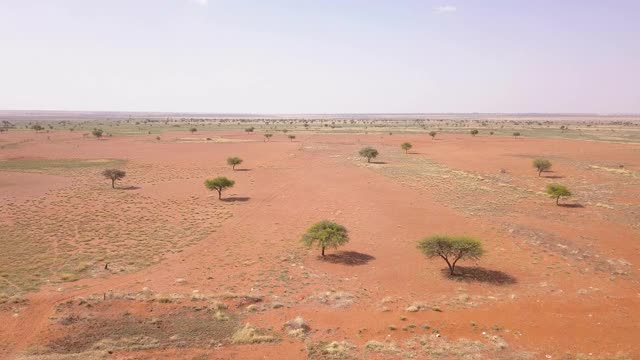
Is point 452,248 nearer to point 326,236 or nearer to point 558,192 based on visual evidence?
point 326,236

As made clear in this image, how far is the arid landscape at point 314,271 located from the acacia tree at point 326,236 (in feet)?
2.32

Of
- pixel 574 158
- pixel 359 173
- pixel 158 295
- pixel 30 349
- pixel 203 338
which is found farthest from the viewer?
pixel 574 158

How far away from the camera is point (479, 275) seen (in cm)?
1994

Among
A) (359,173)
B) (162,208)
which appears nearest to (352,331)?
(162,208)

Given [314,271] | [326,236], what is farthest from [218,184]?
[314,271]

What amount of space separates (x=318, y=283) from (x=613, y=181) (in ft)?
127

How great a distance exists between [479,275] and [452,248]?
5.43 ft

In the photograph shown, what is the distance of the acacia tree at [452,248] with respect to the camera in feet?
65.7

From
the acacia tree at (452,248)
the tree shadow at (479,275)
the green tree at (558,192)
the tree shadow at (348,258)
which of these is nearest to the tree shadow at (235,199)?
the tree shadow at (348,258)

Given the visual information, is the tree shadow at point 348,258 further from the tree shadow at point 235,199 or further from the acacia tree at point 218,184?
the acacia tree at point 218,184

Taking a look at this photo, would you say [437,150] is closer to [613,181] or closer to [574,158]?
[574,158]

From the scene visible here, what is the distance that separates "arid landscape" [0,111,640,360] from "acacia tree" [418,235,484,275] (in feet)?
2.33

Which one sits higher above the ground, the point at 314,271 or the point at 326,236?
the point at 326,236

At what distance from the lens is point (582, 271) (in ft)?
66.4
